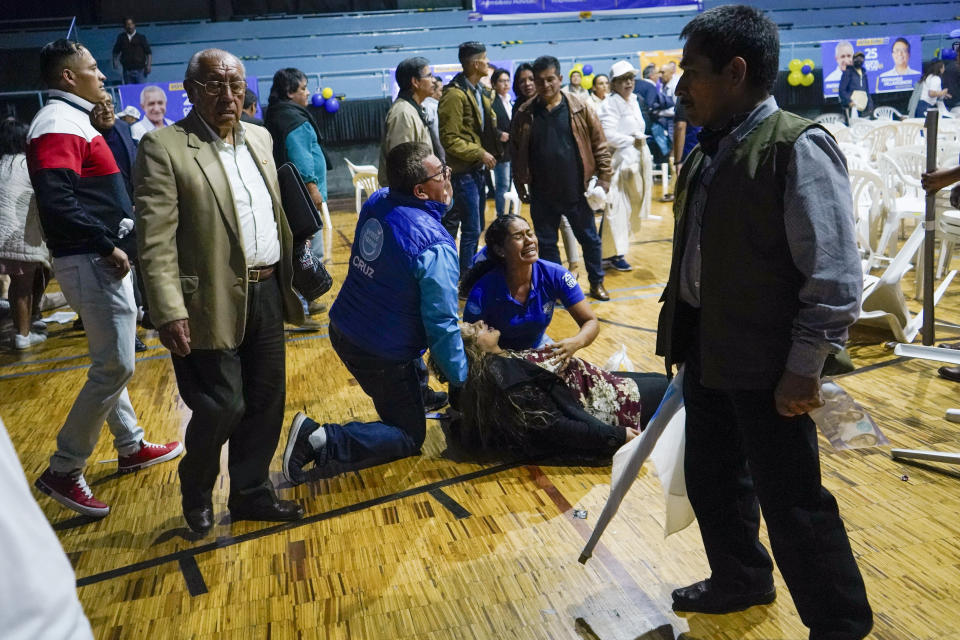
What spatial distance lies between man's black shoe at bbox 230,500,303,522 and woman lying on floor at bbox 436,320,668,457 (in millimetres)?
776

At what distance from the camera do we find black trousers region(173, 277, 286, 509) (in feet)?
8.39

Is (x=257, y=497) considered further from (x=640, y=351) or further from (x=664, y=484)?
(x=640, y=351)

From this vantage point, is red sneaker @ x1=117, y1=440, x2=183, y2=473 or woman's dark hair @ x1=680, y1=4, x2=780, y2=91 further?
red sneaker @ x1=117, y1=440, x2=183, y2=473

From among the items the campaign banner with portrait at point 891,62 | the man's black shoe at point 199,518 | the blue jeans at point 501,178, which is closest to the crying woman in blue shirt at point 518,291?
the man's black shoe at point 199,518

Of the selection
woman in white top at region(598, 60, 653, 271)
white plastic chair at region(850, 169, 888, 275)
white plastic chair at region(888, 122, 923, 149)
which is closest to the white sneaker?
woman in white top at region(598, 60, 653, 271)

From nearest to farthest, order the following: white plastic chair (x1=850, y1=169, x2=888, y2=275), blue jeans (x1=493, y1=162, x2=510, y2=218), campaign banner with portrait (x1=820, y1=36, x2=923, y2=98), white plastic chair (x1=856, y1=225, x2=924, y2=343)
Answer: white plastic chair (x1=856, y1=225, x2=924, y2=343) < white plastic chair (x1=850, y1=169, x2=888, y2=275) < blue jeans (x1=493, y1=162, x2=510, y2=218) < campaign banner with portrait (x1=820, y1=36, x2=923, y2=98)

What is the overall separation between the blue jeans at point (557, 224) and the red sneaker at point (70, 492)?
10.6ft

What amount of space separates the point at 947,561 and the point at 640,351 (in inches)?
86.5

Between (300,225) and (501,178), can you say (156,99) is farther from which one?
(300,225)

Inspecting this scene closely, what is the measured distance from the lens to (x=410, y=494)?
2947 millimetres

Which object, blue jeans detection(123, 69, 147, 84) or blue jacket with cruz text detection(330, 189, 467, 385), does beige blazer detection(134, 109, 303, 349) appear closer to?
blue jacket with cruz text detection(330, 189, 467, 385)

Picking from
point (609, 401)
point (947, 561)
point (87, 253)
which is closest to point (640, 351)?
point (609, 401)

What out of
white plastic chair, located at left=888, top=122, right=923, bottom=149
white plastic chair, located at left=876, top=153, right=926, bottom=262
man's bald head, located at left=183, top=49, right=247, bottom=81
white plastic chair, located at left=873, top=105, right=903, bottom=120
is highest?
man's bald head, located at left=183, top=49, right=247, bottom=81

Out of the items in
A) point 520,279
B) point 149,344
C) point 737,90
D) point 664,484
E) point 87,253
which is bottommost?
point 149,344
